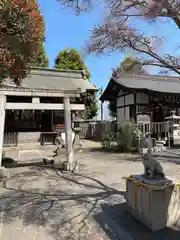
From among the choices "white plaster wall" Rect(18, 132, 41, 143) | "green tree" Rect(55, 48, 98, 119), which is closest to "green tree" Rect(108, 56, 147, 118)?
"white plaster wall" Rect(18, 132, 41, 143)

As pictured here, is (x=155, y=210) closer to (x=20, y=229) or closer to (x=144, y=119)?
(x=20, y=229)

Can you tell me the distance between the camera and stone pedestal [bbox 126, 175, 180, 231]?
300 centimetres

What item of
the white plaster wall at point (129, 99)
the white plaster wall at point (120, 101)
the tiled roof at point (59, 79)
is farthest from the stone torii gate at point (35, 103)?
the white plaster wall at point (120, 101)

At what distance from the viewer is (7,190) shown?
4867mm

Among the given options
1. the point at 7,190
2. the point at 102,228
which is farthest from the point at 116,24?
the point at 7,190

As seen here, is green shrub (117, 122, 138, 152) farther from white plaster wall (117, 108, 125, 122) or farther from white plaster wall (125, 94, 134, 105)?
white plaster wall (117, 108, 125, 122)

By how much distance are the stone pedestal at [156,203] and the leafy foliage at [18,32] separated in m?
2.51

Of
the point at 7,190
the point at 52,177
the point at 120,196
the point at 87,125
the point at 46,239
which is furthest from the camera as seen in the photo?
the point at 87,125

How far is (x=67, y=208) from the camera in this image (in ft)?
12.4

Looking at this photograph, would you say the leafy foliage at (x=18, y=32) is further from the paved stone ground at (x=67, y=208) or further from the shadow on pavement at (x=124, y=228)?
the shadow on pavement at (x=124, y=228)

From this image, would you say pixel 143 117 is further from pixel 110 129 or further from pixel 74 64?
pixel 74 64

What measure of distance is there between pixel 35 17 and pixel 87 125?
52.8 ft

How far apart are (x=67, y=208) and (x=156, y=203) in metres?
1.54

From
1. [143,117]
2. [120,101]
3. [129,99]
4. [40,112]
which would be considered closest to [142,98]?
[129,99]
